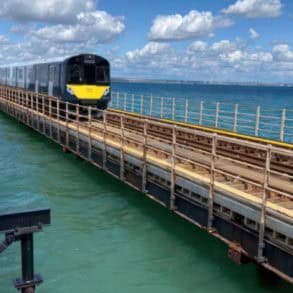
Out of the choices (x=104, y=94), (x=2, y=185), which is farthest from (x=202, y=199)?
(x=104, y=94)

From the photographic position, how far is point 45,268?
8.33 m

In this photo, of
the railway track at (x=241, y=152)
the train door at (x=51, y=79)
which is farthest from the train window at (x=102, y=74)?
the railway track at (x=241, y=152)

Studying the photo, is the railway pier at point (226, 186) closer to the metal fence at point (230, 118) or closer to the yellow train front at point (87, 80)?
the metal fence at point (230, 118)

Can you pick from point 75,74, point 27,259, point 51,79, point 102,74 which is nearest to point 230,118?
point 102,74

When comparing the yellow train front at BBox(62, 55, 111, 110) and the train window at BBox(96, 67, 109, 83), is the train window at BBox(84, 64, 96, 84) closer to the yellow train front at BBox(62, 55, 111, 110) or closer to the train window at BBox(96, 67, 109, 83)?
the yellow train front at BBox(62, 55, 111, 110)

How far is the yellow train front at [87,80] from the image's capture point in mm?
21062

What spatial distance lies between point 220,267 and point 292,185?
2.09 metres

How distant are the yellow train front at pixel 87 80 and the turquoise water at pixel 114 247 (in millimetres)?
7349

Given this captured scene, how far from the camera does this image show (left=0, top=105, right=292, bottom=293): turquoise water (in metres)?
7.80

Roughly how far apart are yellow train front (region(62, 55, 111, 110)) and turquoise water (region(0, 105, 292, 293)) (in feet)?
24.1

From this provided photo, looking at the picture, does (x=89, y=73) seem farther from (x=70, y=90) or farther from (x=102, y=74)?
(x=70, y=90)

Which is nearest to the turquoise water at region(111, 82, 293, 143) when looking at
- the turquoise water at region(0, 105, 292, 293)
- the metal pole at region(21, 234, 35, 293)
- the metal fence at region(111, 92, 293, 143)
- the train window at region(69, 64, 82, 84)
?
the metal fence at region(111, 92, 293, 143)

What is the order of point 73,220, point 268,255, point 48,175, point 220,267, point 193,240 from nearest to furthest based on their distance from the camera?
point 268,255 < point 220,267 < point 193,240 < point 73,220 < point 48,175

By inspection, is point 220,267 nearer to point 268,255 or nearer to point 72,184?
point 268,255
